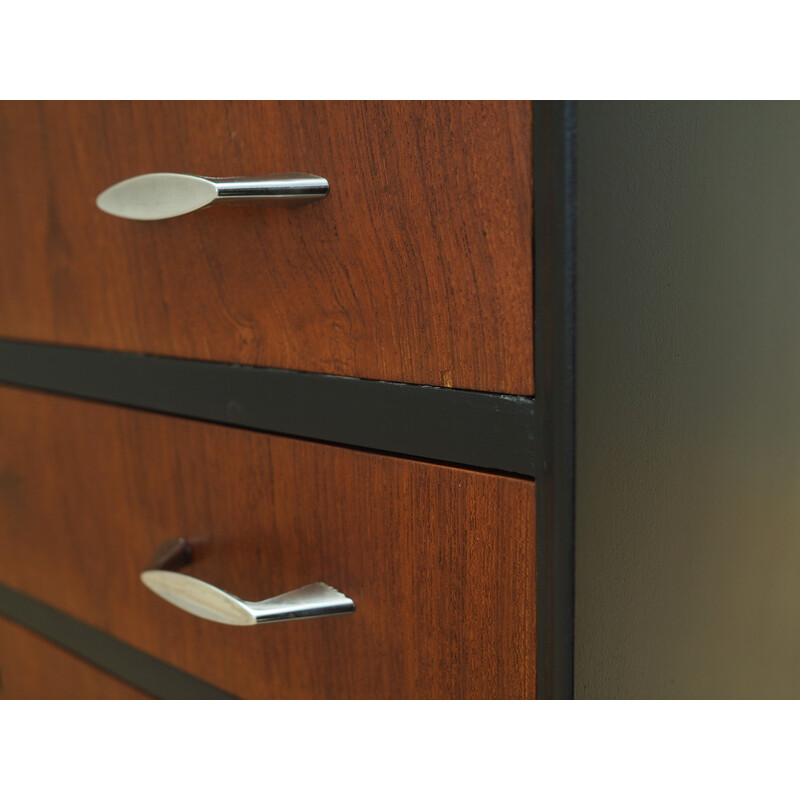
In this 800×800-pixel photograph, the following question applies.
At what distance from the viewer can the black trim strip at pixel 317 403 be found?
25 centimetres

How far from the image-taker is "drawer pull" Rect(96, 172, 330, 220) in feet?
0.89

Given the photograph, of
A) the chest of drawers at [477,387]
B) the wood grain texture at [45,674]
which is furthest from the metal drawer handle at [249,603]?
the wood grain texture at [45,674]

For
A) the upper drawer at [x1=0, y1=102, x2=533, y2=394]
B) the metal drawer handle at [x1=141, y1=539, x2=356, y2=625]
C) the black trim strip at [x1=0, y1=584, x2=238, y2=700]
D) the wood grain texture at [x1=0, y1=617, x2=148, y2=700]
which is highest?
the upper drawer at [x1=0, y1=102, x2=533, y2=394]

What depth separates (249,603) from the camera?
0.29 m

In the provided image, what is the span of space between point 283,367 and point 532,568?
0.12 m

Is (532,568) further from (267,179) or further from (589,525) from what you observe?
(267,179)

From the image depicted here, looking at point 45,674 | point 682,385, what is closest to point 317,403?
point 682,385

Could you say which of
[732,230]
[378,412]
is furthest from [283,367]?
[732,230]

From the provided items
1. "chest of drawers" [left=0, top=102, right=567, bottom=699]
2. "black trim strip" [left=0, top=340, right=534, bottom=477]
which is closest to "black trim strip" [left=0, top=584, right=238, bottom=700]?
"chest of drawers" [left=0, top=102, right=567, bottom=699]

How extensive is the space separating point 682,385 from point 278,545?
0.54 feet

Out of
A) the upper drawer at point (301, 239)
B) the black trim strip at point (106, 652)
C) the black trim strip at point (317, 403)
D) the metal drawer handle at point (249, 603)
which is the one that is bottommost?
the black trim strip at point (106, 652)

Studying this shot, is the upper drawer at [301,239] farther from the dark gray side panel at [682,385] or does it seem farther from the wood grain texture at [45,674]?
the wood grain texture at [45,674]

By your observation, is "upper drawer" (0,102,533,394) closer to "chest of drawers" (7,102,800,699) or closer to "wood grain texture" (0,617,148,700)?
"chest of drawers" (7,102,800,699)

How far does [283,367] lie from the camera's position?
1.00ft
